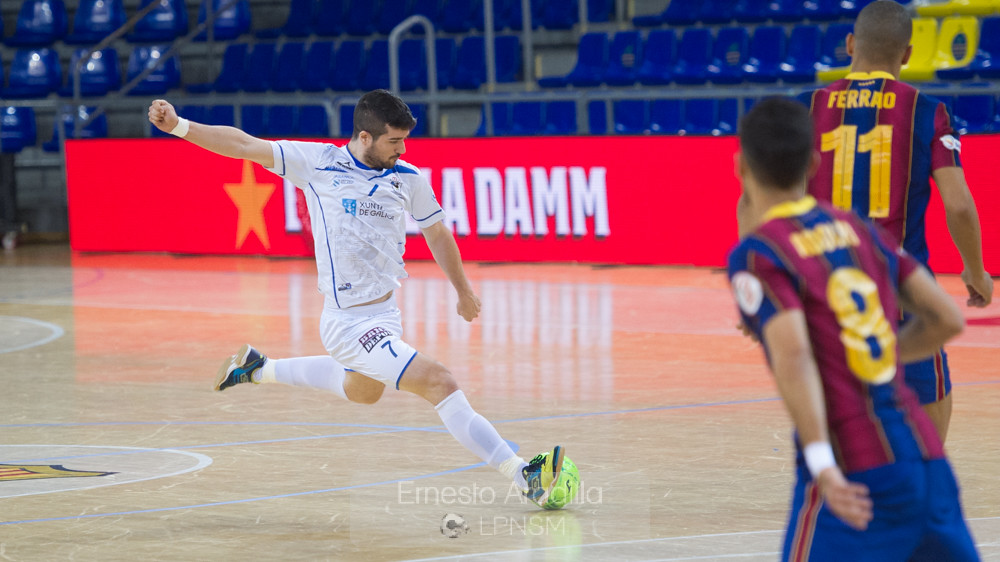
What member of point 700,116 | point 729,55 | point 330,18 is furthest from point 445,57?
point 700,116

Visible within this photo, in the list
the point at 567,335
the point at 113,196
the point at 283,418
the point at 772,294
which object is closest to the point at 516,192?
the point at 567,335

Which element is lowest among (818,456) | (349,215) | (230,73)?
(818,456)

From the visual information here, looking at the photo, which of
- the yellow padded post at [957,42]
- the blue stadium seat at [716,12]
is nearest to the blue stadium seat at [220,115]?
the blue stadium seat at [716,12]

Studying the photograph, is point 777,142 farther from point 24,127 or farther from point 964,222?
point 24,127

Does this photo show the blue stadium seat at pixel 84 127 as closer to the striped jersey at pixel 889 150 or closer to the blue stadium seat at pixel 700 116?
the blue stadium seat at pixel 700 116

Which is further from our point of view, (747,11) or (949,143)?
(747,11)

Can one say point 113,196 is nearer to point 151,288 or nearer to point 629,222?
point 151,288

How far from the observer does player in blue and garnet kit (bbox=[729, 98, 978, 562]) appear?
10.3 ft

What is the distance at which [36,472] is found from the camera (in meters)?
6.96

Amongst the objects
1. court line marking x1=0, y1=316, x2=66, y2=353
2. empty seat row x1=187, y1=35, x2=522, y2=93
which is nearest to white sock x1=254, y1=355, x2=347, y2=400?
court line marking x1=0, y1=316, x2=66, y2=353

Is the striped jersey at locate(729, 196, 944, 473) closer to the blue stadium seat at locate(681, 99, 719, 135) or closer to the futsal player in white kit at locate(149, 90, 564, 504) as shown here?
the futsal player in white kit at locate(149, 90, 564, 504)

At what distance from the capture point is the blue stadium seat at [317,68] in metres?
21.3

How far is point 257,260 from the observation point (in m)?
17.5

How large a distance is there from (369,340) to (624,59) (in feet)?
43.7
